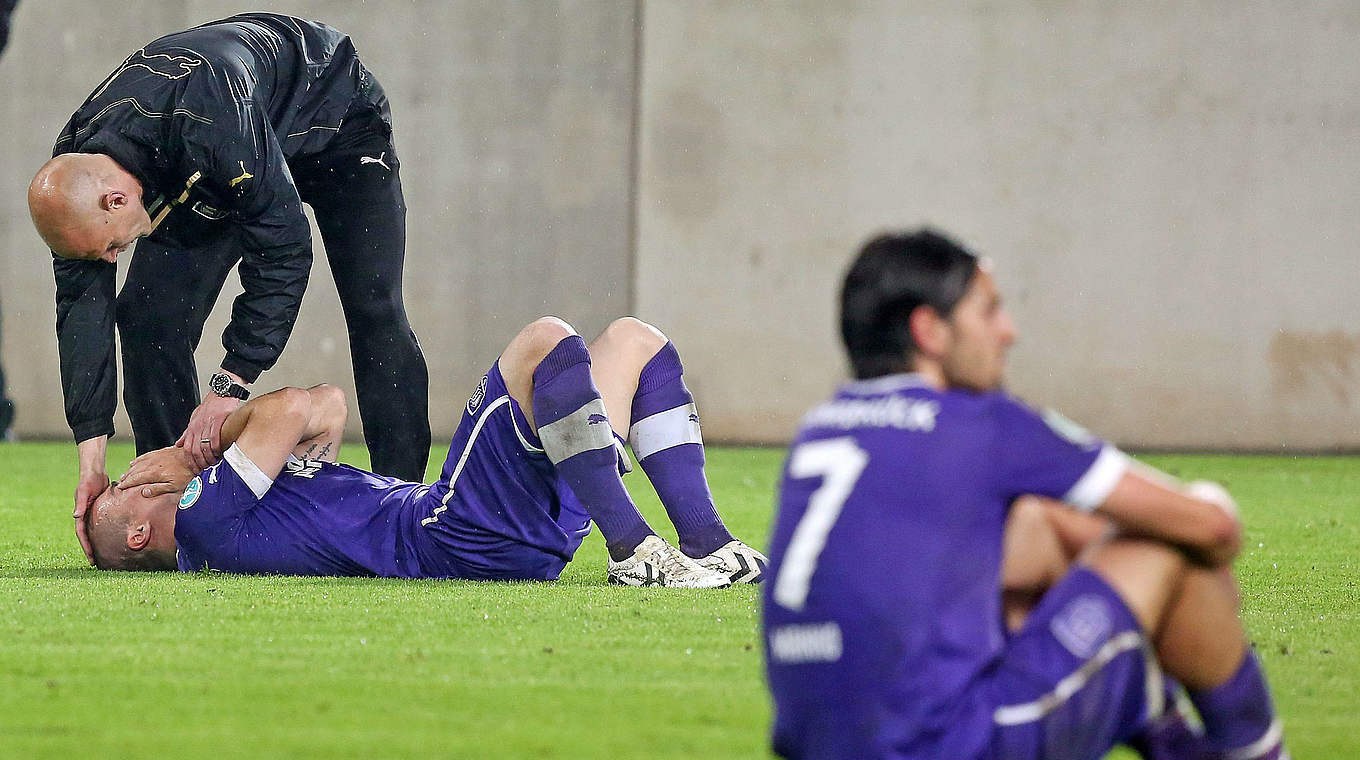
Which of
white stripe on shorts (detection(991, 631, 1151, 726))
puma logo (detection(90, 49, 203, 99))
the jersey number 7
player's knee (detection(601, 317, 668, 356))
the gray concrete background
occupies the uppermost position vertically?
puma logo (detection(90, 49, 203, 99))

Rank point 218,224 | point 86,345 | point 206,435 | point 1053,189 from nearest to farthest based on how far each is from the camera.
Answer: point 206,435 < point 86,345 < point 218,224 < point 1053,189

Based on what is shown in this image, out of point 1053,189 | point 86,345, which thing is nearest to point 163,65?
point 86,345

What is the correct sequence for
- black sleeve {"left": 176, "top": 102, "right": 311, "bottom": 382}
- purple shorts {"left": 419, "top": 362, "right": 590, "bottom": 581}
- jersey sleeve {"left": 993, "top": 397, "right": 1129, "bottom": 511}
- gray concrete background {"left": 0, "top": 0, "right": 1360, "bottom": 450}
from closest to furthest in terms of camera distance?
jersey sleeve {"left": 993, "top": 397, "right": 1129, "bottom": 511}, purple shorts {"left": 419, "top": 362, "right": 590, "bottom": 581}, black sleeve {"left": 176, "top": 102, "right": 311, "bottom": 382}, gray concrete background {"left": 0, "top": 0, "right": 1360, "bottom": 450}

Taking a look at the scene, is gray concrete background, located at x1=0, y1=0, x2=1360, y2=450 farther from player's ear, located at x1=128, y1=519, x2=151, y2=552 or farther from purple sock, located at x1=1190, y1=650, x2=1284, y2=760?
purple sock, located at x1=1190, y1=650, x2=1284, y2=760

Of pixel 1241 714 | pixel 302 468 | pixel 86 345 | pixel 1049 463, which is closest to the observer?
pixel 1049 463

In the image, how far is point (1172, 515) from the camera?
4.72ft

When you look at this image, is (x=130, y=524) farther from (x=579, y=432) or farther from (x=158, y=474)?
(x=579, y=432)

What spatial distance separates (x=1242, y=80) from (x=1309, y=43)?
414mm

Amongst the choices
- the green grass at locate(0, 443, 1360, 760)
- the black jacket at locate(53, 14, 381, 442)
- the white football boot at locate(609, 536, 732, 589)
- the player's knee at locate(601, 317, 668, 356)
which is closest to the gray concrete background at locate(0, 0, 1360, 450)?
the black jacket at locate(53, 14, 381, 442)

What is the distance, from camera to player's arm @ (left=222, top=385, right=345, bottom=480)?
3.30 m

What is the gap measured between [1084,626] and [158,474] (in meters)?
2.47

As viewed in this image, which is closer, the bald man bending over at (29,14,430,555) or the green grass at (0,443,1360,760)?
the green grass at (0,443,1360,760)

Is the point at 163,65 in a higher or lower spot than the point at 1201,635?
higher

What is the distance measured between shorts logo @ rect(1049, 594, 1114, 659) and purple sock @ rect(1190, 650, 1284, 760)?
0.16 m
